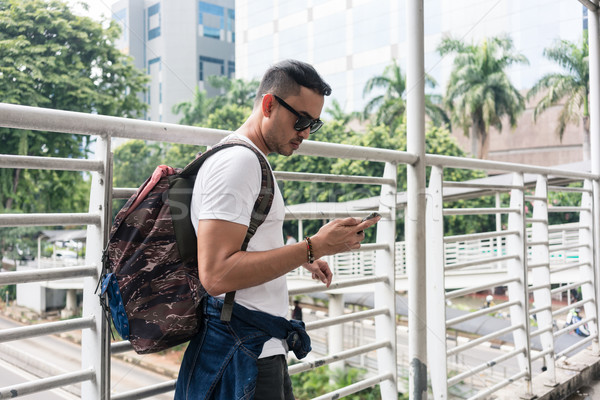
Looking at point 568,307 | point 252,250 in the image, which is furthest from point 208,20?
point 252,250

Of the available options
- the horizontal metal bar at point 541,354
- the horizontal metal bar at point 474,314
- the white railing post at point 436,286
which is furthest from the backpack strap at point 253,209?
the horizontal metal bar at point 541,354

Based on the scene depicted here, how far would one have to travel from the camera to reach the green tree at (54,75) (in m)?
9.27

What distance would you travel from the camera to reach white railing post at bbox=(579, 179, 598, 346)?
3.41 meters

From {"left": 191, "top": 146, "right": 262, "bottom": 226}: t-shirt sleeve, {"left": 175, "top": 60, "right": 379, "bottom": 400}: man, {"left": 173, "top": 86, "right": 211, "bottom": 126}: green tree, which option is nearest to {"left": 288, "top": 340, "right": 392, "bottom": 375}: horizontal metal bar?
{"left": 175, "top": 60, "right": 379, "bottom": 400}: man

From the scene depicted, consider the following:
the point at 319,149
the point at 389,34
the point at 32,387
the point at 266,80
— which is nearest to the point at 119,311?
the point at 32,387

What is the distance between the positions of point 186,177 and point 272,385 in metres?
0.48

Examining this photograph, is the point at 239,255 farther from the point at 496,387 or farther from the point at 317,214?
the point at 496,387

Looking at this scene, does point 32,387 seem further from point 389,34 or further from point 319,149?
point 389,34

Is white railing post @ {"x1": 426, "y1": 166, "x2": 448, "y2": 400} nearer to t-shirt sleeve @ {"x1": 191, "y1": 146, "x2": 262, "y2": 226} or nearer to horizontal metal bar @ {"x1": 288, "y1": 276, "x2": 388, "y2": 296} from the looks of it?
horizontal metal bar @ {"x1": 288, "y1": 276, "x2": 388, "y2": 296}

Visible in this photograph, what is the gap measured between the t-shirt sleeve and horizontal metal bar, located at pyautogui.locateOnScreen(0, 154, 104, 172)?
0.96 feet

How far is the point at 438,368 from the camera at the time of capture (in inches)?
81.0

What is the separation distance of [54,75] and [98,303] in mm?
12189

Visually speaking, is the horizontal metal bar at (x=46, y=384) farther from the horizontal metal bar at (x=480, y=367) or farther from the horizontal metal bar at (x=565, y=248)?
the horizontal metal bar at (x=565, y=248)

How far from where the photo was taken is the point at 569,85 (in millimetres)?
22688
